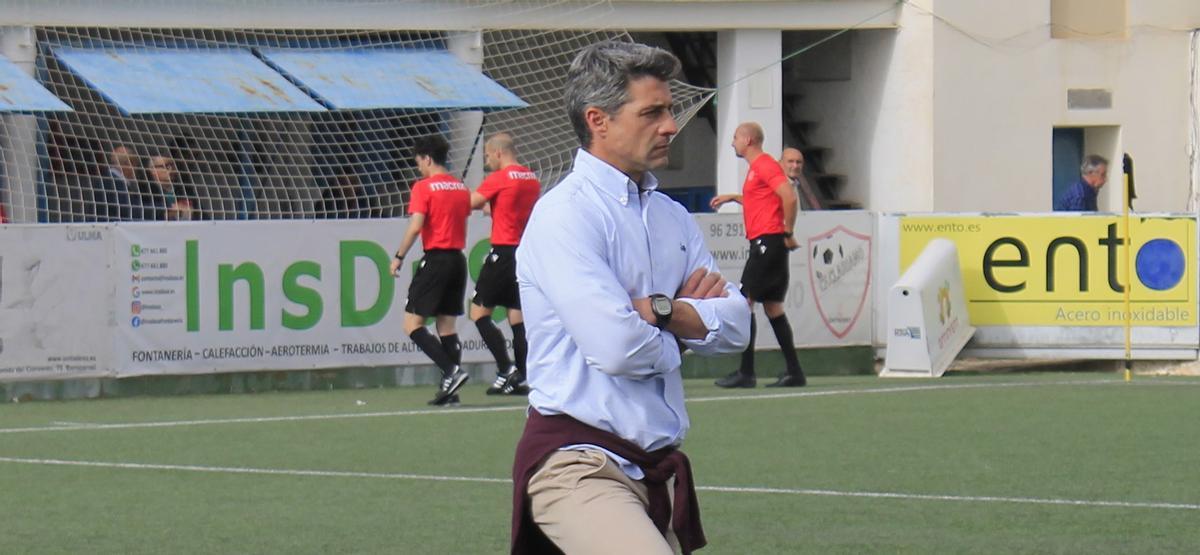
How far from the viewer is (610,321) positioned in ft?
14.8

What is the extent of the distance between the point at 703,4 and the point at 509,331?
9.92 meters

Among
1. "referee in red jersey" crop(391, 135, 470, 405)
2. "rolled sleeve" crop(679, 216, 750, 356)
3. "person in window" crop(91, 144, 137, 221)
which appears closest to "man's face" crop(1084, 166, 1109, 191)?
"referee in red jersey" crop(391, 135, 470, 405)

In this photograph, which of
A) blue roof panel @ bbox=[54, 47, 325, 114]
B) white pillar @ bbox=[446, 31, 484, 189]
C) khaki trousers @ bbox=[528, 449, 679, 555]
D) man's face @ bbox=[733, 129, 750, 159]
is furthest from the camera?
white pillar @ bbox=[446, 31, 484, 189]

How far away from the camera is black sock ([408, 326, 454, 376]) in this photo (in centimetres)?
1462

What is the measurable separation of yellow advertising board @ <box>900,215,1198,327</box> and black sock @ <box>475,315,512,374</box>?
4751 millimetres

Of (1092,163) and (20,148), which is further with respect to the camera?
(20,148)

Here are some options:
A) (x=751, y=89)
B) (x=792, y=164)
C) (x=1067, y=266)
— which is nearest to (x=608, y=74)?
(x=792, y=164)

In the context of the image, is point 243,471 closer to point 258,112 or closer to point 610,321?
point 610,321

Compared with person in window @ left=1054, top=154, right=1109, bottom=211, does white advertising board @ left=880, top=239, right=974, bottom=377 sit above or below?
below

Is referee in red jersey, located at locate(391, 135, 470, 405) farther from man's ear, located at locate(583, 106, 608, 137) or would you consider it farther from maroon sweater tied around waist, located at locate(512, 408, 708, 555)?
man's ear, located at locate(583, 106, 608, 137)

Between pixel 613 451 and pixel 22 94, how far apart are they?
17.7 m

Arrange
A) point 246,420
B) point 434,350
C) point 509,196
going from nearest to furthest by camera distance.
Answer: point 246,420
point 434,350
point 509,196

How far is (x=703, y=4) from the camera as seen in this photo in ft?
88.5

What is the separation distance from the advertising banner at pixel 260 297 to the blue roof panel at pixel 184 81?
541cm
